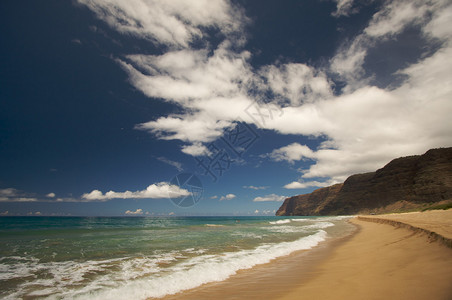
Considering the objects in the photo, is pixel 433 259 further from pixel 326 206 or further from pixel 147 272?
pixel 326 206

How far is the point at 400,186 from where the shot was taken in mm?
104062

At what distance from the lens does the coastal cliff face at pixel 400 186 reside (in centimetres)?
8306

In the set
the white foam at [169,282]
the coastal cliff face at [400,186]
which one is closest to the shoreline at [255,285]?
the white foam at [169,282]

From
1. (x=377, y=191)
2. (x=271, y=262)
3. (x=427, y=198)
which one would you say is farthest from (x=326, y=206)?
(x=271, y=262)

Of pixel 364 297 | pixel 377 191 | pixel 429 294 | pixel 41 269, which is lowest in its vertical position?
pixel 41 269

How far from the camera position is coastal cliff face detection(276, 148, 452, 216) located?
83.1m

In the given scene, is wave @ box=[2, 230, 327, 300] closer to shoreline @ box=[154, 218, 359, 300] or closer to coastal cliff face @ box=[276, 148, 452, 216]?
shoreline @ box=[154, 218, 359, 300]

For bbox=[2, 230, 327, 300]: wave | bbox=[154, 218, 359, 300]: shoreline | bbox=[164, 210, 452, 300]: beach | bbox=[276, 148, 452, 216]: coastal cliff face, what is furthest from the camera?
bbox=[276, 148, 452, 216]: coastal cliff face

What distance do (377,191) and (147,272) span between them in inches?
5660

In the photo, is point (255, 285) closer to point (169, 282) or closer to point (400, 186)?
point (169, 282)

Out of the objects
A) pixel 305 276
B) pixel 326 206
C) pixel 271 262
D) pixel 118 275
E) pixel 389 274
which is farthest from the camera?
pixel 326 206

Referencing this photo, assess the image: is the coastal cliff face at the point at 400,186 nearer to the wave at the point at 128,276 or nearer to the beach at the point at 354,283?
the beach at the point at 354,283

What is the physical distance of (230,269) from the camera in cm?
719

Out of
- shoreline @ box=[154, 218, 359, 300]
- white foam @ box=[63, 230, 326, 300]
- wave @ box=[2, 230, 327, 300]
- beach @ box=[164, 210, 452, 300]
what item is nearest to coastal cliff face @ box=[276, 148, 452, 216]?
beach @ box=[164, 210, 452, 300]
